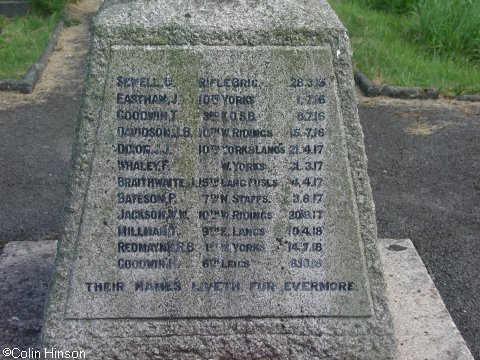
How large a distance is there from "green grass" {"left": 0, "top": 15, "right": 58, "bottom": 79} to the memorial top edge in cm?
553

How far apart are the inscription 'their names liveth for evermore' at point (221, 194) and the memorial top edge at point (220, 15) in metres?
0.10

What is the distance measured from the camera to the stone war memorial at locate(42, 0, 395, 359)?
2969 millimetres

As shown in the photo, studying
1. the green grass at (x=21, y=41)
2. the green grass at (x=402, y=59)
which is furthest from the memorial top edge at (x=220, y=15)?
the green grass at (x=21, y=41)

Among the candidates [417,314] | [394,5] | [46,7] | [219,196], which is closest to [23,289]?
[219,196]

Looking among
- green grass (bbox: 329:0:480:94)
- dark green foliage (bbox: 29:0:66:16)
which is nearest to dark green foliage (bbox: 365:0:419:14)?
green grass (bbox: 329:0:480:94)

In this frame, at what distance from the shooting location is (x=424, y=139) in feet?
22.6

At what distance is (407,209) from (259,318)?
2.52m

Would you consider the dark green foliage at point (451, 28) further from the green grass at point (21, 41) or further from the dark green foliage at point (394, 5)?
the green grass at point (21, 41)

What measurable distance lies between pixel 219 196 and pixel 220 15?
69cm

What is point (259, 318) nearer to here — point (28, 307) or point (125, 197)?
point (125, 197)

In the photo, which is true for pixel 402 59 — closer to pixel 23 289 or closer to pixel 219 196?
pixel 23 289

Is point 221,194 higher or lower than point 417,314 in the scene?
higher

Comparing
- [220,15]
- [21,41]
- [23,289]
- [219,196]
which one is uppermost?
[220,15]

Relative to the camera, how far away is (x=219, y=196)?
308 cm
